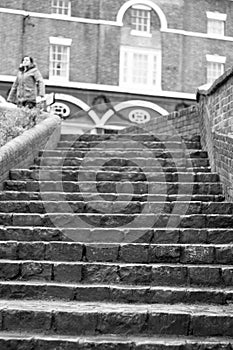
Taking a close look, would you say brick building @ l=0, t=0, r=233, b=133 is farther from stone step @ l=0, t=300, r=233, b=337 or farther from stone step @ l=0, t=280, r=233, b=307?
stone step @ l=0, t=300, r=233, b=337

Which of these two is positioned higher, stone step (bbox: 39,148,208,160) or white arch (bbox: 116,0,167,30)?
white arch (bbox: 116,0,167,30)

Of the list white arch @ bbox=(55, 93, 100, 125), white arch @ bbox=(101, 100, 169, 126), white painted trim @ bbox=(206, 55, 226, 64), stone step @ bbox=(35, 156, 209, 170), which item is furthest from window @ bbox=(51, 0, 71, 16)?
stone step @ bbox=(35, 156, 209, 170)

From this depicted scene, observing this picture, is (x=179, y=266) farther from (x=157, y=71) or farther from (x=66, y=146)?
(x=157, y=71)

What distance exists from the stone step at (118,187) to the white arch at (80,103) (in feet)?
48.5

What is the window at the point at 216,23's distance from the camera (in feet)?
82.2

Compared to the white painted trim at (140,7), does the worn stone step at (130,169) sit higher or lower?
lower

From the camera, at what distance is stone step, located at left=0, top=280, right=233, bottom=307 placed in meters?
5.30

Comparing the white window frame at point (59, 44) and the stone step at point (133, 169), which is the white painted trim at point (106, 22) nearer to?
the white window frame at point (59, 44)

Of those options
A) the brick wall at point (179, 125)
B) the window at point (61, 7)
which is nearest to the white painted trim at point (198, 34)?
the window at point (61, 7)

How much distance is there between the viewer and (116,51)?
77.3ft

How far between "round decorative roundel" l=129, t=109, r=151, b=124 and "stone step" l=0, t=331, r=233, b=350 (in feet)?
61.6

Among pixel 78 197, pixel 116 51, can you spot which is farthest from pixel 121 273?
pixel 116 51

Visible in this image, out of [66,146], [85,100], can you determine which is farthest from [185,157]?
[85,100]

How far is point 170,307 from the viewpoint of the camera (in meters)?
5.15
